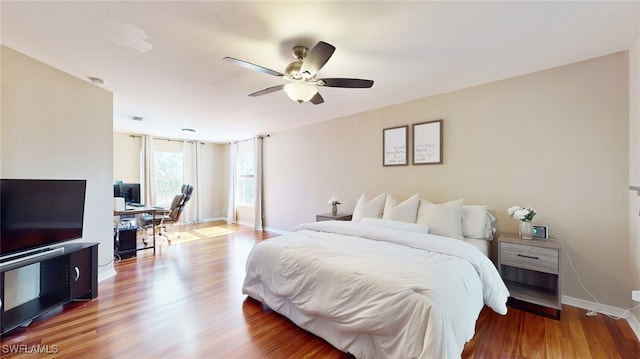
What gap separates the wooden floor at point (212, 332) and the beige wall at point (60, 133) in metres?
0.99

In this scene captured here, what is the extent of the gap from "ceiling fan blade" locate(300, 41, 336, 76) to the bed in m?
1.54

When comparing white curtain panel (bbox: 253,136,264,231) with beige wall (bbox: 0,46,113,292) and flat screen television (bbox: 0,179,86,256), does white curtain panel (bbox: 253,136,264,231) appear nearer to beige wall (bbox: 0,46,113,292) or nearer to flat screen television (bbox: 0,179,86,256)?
beige wall (bbox: 0,46,113,292)

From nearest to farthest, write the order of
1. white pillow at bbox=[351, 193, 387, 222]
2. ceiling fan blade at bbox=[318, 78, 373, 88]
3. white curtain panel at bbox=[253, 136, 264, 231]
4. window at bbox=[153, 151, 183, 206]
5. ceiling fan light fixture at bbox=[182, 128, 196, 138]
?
ceiling fan blade at bbox=[318, 78, 373, 88], white pillow at bbox=[351, 193, 387, 222], ceiling fan light fixture at bbox=[182, 128, 196, 138], white curtain panel at bbox=[253, 136, 264, 231], window at bbox=[153, 151, 183, 206]

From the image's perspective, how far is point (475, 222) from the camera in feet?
9.31

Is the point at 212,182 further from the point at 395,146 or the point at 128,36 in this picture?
the point at 128,36

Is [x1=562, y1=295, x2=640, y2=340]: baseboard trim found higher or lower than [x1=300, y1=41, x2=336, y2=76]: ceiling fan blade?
lower

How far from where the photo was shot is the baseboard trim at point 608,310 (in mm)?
2107

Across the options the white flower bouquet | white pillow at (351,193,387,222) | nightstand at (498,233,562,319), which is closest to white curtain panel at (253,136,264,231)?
white pillow at (351,193,387,222)

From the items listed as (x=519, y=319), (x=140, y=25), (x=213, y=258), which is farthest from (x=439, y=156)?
(x=213, y=258)

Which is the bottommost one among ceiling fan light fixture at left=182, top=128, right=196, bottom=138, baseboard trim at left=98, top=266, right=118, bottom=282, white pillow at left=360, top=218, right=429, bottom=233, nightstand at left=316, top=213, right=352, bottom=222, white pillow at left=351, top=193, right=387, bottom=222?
baseboard trim at left=98, top=266, right=118, bottom=282

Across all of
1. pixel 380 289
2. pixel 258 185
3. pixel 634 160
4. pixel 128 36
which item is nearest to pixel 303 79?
pixel 128 36

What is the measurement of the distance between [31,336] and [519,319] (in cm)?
415

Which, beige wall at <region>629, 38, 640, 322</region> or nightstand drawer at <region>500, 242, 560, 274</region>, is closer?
beige wall at <region>629, 38, 640, 322</region>

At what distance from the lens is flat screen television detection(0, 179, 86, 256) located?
6.86ft
